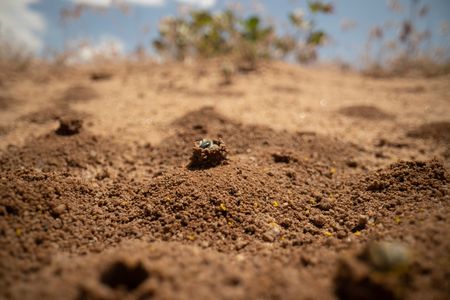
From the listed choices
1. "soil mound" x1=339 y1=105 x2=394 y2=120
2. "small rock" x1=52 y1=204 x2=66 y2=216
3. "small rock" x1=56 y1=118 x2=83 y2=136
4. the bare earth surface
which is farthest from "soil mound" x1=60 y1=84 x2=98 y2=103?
"soil mound" x1=339 y1=105 x2=394 y2=120

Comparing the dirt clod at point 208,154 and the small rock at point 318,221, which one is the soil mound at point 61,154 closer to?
the dirt clod at point 208,154

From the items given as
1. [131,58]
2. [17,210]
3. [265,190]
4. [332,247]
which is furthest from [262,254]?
[131,58]

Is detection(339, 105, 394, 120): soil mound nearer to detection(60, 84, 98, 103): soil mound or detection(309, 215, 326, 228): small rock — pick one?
detection(309, 215, 326, 228): small rock

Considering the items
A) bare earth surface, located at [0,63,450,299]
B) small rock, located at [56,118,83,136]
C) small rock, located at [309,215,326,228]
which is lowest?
small rock, located at [309,215,326,228]

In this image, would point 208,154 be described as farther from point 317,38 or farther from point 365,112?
point 317,38

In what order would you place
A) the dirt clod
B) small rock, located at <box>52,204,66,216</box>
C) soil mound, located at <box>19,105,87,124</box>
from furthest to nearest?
soil mound, located at <box>19,105,87,124</box>, the dirt clod, small rock, located at <box>52,204,66,216</box>

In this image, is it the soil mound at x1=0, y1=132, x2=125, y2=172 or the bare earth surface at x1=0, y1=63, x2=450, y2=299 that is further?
the soil mound at x1=0, y1=132, x2=125, y2=172

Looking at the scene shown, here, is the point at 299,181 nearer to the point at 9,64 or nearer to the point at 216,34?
the point at 216,34
